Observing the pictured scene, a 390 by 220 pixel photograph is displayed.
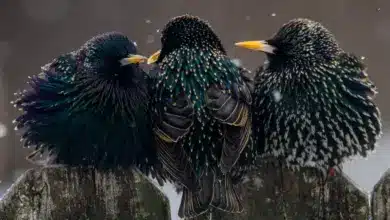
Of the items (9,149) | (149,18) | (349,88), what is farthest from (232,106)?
(149,18)

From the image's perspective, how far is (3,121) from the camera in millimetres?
6566

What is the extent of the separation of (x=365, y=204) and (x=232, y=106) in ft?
1.41

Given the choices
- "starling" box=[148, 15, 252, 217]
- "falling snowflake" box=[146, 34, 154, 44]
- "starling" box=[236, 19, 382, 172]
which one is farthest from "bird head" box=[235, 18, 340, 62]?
"falling snowflake" box=[146, 34, 154, 44]

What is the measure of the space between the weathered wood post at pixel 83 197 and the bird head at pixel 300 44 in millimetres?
517

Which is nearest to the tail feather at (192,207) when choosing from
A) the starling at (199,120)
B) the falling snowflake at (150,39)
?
the starling at (199,120)

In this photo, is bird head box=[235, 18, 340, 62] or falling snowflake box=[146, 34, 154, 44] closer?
bird head box=[235, 18, 340, 62]

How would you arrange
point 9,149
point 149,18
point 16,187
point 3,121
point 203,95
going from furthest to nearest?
1. point 149,18
2. point 3,121
3. point 9,149
4. point 203,95
5. point 16,187

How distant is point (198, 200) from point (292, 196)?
0.25 meters

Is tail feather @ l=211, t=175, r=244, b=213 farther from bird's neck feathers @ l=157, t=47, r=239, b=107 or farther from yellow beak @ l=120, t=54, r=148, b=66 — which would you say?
yellow beak @ l=120, t=54, r=148, b=66

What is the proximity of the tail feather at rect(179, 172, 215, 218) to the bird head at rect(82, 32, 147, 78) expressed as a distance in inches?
16.9

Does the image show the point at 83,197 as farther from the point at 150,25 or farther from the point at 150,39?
the point at 150,25

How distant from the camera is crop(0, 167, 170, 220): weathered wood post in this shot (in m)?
1.99

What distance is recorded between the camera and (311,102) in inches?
86.1

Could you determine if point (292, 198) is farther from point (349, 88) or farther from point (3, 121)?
point (3, 121)
